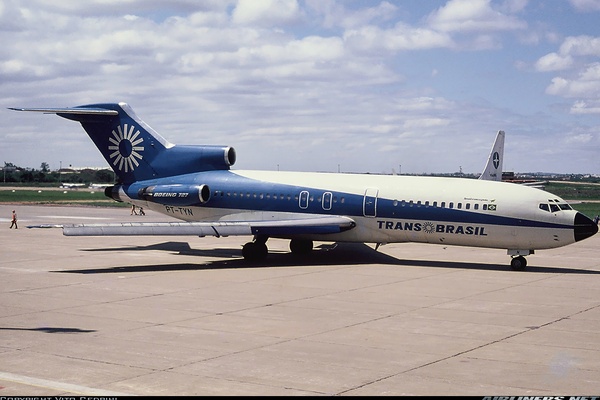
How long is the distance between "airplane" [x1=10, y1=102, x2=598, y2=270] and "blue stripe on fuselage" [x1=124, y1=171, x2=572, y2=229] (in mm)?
38

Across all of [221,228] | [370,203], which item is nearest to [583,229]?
[370,203]

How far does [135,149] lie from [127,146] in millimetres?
443

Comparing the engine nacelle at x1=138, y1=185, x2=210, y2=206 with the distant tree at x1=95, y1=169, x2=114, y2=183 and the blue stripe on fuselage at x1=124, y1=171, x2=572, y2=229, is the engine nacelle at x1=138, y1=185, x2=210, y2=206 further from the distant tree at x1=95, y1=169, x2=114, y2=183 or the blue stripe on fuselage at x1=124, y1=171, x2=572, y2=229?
the distant tree at x1=95, y1=169, x2=114, y2=183

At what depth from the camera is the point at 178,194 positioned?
34.9 meters

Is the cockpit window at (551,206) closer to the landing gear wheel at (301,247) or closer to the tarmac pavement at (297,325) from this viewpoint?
the tarmac pavement at (297,325)

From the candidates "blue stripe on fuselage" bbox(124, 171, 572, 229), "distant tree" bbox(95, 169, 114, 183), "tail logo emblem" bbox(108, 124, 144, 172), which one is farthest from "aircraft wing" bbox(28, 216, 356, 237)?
"distant tree" bbox(95, 169, 114, 183)

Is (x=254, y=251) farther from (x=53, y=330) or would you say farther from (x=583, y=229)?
(x=53, y=330)

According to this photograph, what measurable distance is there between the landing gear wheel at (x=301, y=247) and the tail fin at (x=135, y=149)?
4.59 meters

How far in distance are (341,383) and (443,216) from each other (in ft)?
54.9

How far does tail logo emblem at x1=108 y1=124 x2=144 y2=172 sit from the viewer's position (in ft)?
120

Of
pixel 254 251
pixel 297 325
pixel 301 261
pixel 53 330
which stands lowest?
pixel 53 330

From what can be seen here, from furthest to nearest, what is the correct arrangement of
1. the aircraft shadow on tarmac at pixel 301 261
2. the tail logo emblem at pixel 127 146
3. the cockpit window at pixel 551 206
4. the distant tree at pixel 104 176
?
1. the distant tree at pixel 104 176
2. the tail logo emblem at pixel 127 146
3. the aircraft shadow on tarmac at pixel 301 261
4. the cockpit window at pixel 551 206

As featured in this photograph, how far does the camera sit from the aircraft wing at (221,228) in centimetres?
2930

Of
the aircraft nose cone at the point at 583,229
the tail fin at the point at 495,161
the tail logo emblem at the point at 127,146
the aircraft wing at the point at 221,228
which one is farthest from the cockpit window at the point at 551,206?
the tail fin at the point at 495,161
